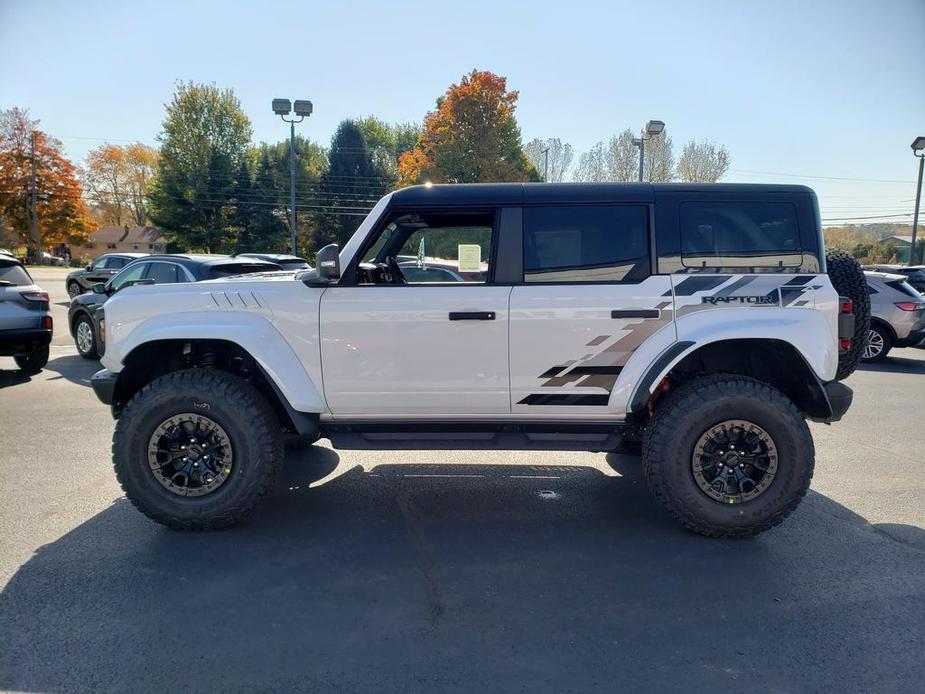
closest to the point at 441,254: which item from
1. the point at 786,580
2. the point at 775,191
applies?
the point at 775,191

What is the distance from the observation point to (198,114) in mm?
48000

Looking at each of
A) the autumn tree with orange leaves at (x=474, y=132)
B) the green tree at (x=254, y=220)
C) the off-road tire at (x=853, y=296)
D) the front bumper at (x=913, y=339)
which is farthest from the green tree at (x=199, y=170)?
the off-road tire at (x=853, y=296)

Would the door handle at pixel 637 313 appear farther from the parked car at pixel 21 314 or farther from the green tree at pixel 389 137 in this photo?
the green tree at pixel 389 137

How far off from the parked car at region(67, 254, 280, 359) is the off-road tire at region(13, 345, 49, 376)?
29.3 inches

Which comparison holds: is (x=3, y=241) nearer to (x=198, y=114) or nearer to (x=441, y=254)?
(x=198, y=114)

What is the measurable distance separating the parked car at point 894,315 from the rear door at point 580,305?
9.17 m

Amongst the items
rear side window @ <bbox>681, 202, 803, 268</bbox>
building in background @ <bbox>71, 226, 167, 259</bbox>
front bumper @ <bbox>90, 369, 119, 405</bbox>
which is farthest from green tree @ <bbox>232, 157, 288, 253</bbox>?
rear side window @ <bbox>681, 202, 803, 268</bbox>

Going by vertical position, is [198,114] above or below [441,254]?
above

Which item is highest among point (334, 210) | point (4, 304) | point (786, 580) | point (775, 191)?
point (334, 210)

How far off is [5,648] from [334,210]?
43.0 metres

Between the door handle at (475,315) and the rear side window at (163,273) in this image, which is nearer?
the door handle at (475,315)

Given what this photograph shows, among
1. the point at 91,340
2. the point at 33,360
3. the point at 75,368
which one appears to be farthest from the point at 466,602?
the point at 91,340

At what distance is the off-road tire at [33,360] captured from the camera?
31.0ft

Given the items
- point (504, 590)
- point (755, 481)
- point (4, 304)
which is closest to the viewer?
Result: point (504, 590)
